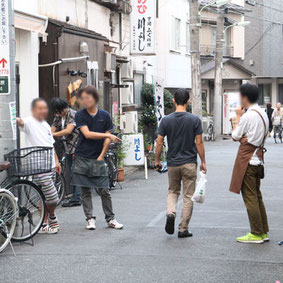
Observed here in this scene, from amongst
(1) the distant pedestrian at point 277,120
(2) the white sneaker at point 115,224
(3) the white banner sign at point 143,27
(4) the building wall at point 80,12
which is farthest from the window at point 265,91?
(2) the white sneaker at point 115,224

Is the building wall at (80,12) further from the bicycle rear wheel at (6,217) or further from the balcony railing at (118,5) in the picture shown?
the bicycle rear wheel at (6,217)

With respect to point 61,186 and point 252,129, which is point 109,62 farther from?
point 252,129

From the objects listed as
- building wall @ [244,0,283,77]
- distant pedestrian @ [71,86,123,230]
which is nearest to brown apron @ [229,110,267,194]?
distant pedestrian @ [71,86,123,230]

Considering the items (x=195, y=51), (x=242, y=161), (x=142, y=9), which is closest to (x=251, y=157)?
(x=242, y=161)

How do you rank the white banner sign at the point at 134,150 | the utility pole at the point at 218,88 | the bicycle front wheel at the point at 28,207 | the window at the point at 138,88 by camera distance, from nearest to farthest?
the bicycle front wheel at the point at 28,207, the white banner sign at the point at 134,150, the window at the point at 138,88, the utility pole at the point at 218,88

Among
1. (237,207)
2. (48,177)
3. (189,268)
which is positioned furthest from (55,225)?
(237,207)

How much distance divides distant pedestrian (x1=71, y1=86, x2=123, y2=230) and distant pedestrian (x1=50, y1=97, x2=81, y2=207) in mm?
2008

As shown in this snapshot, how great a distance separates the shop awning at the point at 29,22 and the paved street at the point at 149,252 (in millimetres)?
3183

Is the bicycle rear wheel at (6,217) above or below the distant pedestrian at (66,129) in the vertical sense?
below

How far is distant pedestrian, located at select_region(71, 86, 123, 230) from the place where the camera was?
8297mm

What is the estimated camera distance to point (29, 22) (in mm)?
11055

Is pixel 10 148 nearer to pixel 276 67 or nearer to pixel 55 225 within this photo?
pixel 55 225

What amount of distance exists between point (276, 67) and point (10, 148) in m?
40.4

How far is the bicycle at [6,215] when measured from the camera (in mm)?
7176
